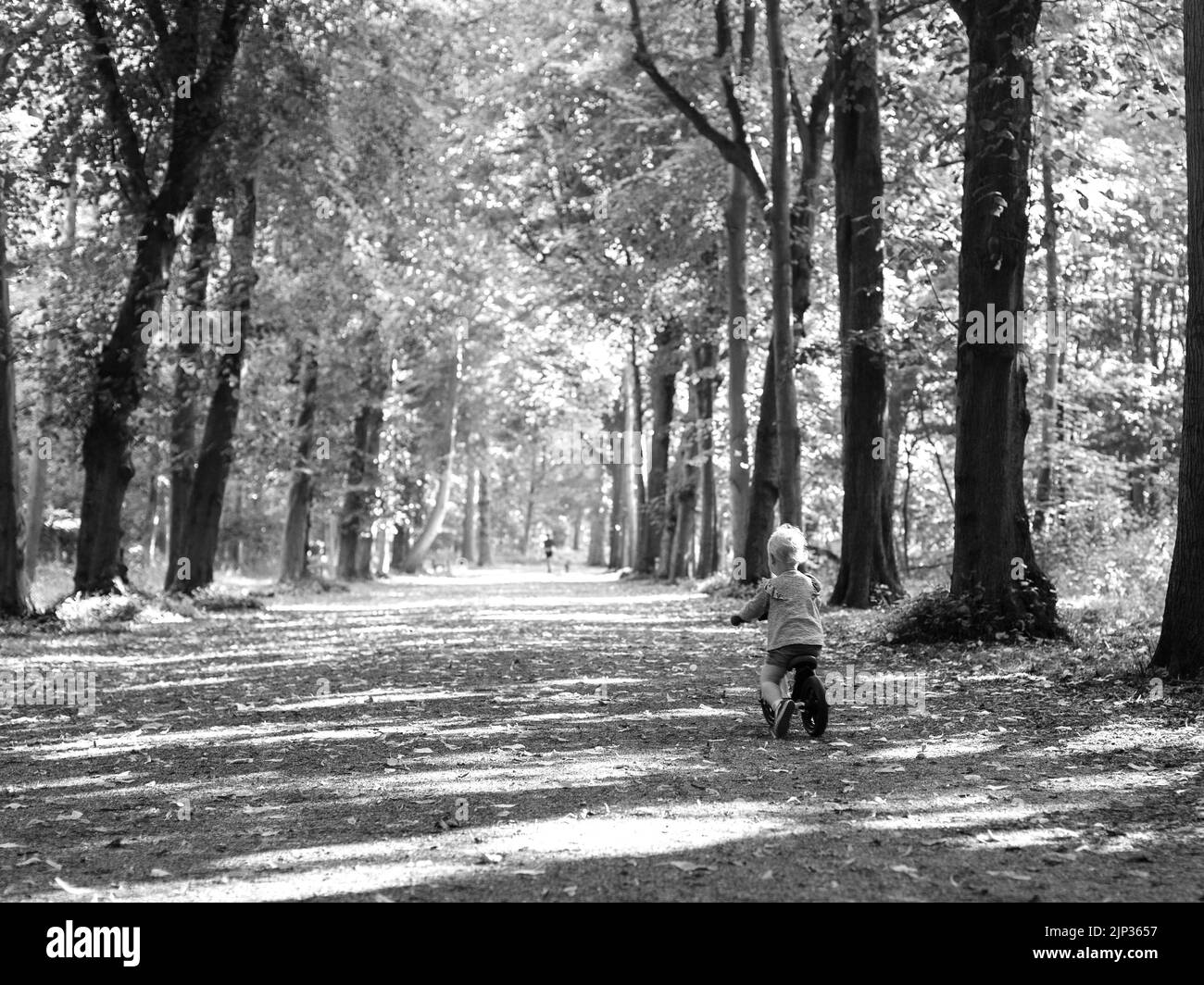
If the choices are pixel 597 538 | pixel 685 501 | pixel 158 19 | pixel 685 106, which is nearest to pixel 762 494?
pixel 685 106

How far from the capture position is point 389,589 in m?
39.0

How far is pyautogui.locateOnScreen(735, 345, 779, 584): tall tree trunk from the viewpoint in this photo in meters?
26.6

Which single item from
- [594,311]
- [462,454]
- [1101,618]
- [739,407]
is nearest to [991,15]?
[1101,618]

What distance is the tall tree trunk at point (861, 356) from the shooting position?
20578 mm

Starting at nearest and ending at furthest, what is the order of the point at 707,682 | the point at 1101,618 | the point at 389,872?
the point at 389,872 < the point at 707,682 < the point at 1101,618

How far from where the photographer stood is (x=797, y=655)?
30.6 feet

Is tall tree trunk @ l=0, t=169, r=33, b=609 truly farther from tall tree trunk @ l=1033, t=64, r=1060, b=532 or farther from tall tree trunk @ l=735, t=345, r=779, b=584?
tall tree trunk @ l=1033, t=64, r=1060, b=532

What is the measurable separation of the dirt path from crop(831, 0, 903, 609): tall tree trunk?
6.64 metres

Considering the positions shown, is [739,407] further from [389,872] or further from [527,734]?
[389,872]

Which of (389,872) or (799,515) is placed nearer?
(389,872)

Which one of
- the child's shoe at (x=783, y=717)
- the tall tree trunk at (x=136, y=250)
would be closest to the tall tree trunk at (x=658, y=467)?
the tall tree trunk at (x=136, y=250)

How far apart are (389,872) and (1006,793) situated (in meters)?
3.50

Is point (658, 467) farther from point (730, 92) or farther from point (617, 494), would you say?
point (730, 92)

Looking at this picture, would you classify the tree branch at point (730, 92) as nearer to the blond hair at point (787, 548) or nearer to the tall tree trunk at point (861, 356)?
the tall tree trunk at point (861, 356)
